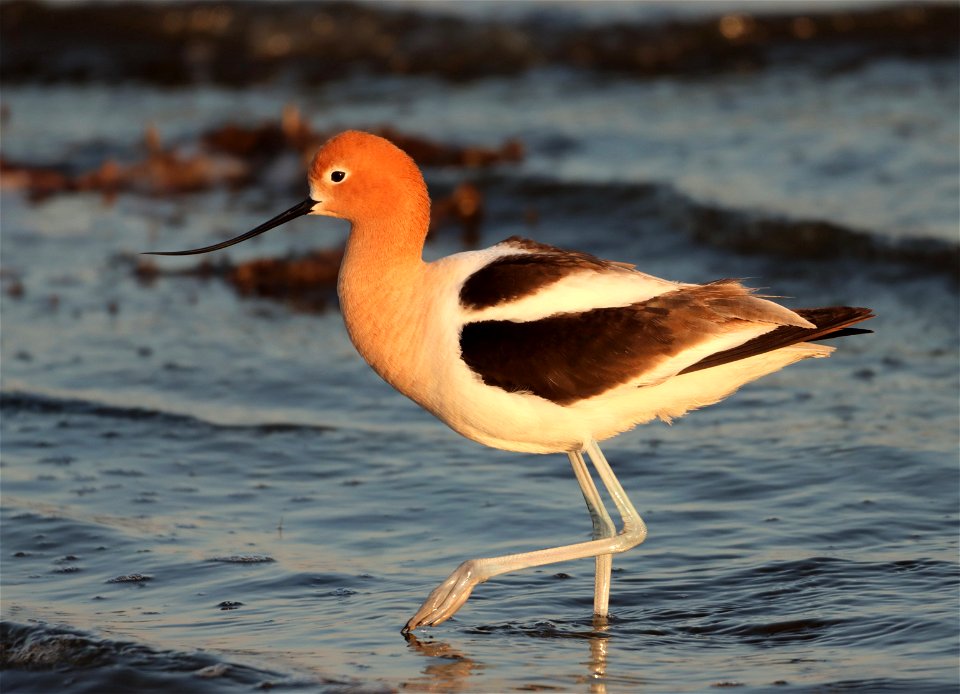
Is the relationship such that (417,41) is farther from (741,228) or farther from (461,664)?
(461,664)

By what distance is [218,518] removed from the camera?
7008 millimetres

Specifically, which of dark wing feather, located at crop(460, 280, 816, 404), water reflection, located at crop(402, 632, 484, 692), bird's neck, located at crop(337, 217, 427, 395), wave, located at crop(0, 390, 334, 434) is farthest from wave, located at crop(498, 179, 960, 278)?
water reflection, located at crop(402, 632, 484, 692)

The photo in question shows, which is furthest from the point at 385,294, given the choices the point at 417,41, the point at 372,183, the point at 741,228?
the point at 417,41

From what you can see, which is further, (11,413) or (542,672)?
(11,413)

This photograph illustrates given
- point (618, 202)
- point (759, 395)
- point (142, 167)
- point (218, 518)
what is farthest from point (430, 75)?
point (218, 518)

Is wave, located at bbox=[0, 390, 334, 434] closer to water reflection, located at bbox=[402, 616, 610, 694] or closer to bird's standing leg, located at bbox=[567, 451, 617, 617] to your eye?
bird's standing leg, located at bbox=[567, 451, 617, 617]

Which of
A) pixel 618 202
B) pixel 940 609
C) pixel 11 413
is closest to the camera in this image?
pixel 940 609

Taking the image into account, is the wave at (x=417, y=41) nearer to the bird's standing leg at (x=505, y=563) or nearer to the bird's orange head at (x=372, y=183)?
the bird's orange head at (x=372, y=183)

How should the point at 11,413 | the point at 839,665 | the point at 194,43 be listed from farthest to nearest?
the point at 194,43 → the point at 11,413 → the point at 839,665

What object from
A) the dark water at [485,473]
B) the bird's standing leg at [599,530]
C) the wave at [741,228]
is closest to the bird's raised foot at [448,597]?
the dark water at [485,473]

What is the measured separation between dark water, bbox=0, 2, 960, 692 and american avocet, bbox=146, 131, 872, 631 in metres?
0.49

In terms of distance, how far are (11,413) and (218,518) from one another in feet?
7.04

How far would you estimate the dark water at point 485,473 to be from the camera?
5.48 metres

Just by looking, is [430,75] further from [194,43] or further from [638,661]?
[638,661]
